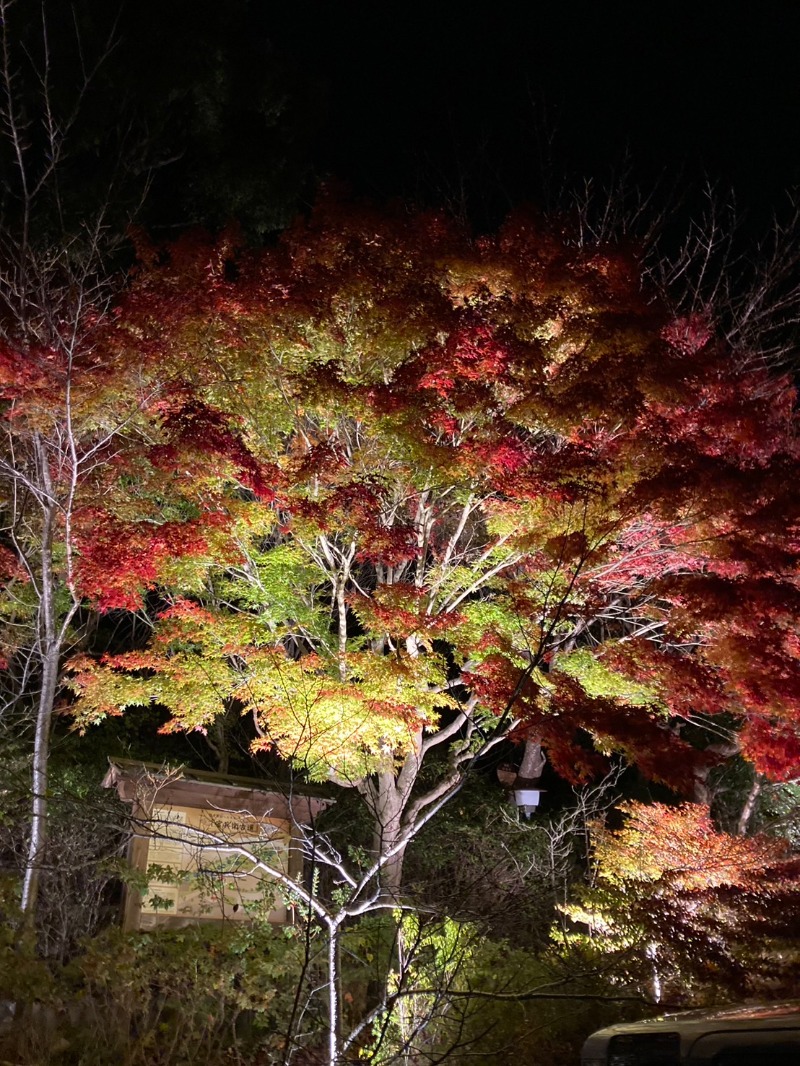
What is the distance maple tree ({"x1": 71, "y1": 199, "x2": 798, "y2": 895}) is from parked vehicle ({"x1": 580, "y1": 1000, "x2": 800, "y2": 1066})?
184 inches

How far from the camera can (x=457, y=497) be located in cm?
1014

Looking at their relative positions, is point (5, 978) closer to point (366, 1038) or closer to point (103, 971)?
point (103, 971)

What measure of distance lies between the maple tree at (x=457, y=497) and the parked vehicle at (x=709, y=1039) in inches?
184

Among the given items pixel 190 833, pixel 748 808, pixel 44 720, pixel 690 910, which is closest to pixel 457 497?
pixel 690 910

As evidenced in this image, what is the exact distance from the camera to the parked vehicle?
3.12 m

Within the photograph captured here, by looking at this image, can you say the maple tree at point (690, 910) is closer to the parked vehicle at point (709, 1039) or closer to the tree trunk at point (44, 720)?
the parked vehicle at point (709, 1039)

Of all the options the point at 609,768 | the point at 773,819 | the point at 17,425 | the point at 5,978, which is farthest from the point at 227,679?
the point at 773,819

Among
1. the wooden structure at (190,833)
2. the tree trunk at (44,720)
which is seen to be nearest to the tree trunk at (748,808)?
the wooden structure at (190,833)

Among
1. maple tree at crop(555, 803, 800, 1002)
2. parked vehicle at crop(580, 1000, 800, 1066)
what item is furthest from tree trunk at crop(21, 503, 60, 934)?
parked vehicle at crop(580, 1000, 800, 1066)

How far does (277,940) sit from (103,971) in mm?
2253

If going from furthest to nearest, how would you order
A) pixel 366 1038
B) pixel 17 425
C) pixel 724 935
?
pixel 17 425 → pixel 366 1038 → pixel 724 935

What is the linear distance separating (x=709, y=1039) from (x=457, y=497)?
7234mm

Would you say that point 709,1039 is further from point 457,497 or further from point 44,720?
point 457,497

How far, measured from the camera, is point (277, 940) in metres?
7.49
